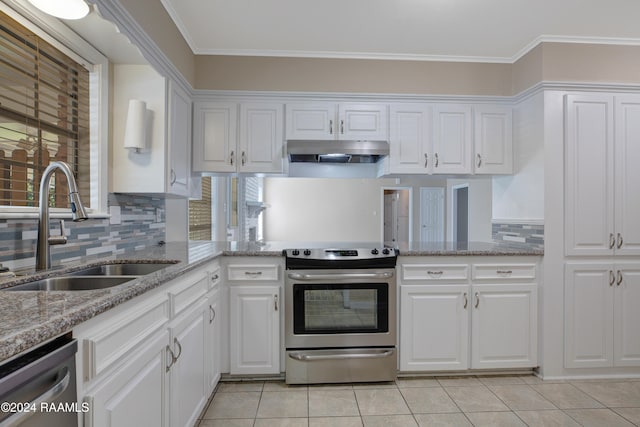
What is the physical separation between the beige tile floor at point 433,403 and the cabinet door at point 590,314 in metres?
0.19

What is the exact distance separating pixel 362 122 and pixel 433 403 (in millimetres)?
2102

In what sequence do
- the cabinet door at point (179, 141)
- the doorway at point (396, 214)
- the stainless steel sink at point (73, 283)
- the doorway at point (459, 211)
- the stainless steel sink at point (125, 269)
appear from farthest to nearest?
the doorway at point (396, 214) → the doorway at point (459, 211) → the cabinet door at point (179, 141) → the stainless steel sink at point (125, 269) → the stainless steel sink at point (73, 283)

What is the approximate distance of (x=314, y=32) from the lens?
2.49 m

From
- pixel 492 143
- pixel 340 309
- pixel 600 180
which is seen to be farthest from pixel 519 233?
pixel 340 309

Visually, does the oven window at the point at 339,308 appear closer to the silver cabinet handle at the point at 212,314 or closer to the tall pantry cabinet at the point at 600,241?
the silver cabinet handle at the point at 212,314

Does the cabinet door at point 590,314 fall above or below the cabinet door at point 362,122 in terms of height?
Result: below

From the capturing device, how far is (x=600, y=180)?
2.45 metres

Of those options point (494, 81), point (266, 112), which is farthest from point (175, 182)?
point (494, 81)

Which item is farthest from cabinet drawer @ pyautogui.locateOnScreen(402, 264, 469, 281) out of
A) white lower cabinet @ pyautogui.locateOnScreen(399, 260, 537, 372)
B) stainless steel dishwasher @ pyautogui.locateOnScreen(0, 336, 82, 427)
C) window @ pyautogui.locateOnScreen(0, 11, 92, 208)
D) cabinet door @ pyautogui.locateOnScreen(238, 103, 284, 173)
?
window @ pyautogui.locateOnScreen(0, 11, 92, 208)

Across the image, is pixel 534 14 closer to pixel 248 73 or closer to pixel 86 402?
pixel 248 73

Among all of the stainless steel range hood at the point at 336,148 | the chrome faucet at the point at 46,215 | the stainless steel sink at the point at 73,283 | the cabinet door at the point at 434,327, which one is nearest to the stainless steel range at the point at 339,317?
the cabinet door at the point at 434,327

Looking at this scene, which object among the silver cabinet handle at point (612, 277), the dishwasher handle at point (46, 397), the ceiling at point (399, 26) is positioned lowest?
the silver cabinet handle at point (612, 277)

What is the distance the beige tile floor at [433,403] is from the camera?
6.38 ft

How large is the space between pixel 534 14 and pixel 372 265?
2024 millimetres
